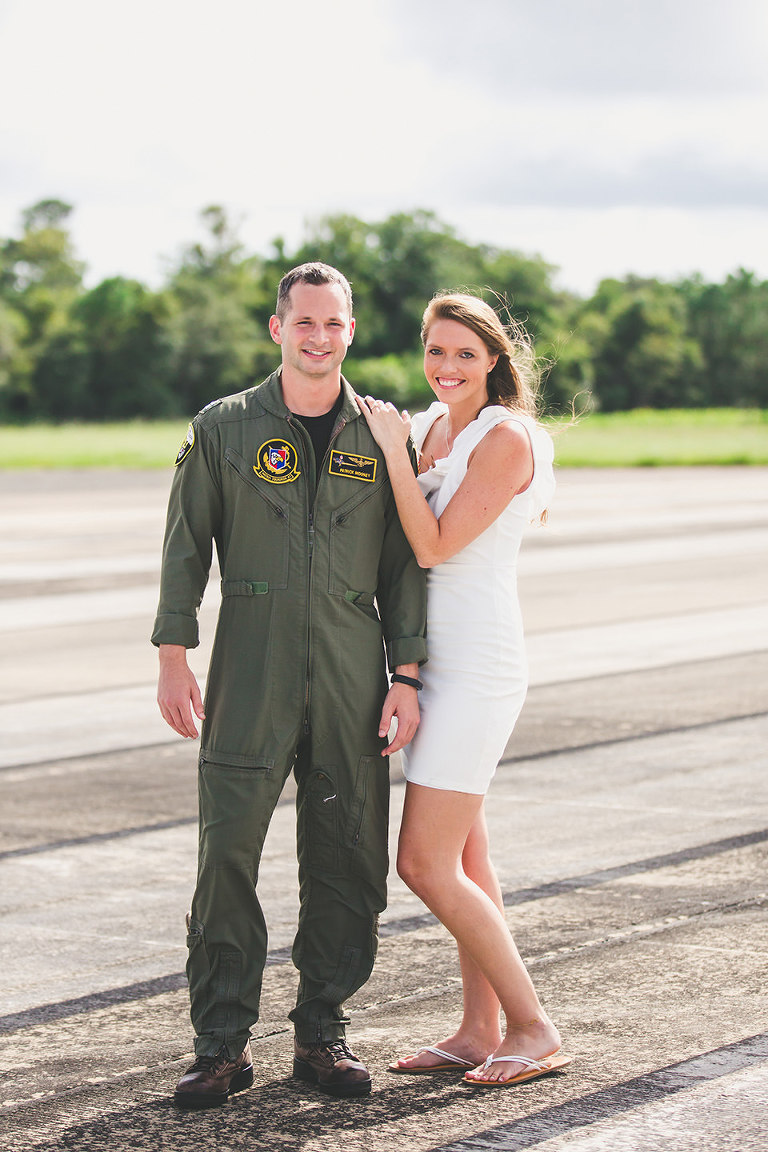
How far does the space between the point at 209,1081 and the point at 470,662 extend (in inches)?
44.3

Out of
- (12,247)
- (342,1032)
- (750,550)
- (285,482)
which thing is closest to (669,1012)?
(342,1032)

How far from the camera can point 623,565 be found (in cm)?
1891

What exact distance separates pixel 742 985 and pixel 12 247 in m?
119

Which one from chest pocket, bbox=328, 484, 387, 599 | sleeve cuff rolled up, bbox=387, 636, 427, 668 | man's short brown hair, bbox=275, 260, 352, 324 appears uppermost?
man's short brown hair, bbox=275, 260, 352, 324

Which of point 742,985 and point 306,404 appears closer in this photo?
point 306,404

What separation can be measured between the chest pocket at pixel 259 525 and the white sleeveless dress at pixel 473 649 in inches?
15.0

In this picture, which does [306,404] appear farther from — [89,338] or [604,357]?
[604,357]

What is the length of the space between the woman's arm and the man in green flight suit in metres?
0.06

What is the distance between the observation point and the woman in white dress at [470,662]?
395cm

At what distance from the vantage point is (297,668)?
154 inches

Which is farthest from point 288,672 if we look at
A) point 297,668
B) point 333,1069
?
point 333,1069

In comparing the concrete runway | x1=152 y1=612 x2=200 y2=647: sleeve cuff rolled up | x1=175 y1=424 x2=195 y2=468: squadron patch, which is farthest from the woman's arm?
the concrete runway

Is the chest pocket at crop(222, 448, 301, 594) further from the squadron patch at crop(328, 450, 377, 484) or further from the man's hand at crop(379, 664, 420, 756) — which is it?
the man's hand at crop(379, 664, 420, 756)

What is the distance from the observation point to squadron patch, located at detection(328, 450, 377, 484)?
3.97m
